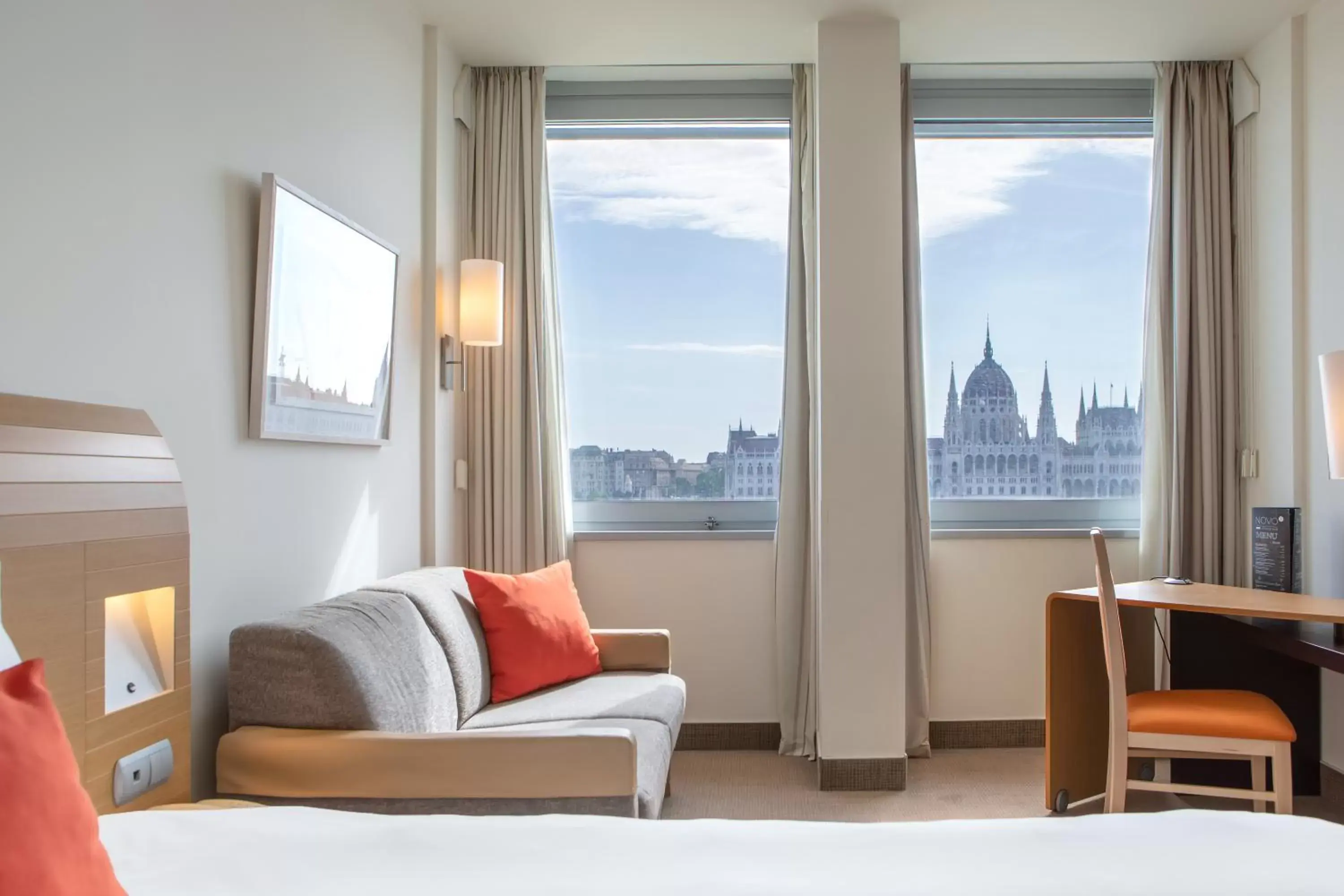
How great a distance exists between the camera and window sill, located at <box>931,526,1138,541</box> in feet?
13.0

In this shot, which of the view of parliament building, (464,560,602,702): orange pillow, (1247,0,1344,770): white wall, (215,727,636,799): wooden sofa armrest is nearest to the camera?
(215,727,636,799): wooden sofa armrest

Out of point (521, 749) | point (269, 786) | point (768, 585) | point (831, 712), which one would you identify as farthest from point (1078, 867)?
point (768, 585)

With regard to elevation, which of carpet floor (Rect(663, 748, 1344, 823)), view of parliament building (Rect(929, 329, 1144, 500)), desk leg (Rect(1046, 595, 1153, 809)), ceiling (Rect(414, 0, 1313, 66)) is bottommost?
carpet floor (Rect(663, 748, 1344, 823))

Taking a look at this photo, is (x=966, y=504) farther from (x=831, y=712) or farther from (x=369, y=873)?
(x=369, y=873)

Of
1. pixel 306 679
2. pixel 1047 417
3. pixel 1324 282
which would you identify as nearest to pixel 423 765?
pixel 306 679

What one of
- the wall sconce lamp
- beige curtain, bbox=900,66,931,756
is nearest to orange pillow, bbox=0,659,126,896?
the wall sconce lamp

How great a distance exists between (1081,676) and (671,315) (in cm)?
216

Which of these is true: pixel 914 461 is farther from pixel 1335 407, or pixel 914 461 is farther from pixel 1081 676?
pixel 1335 407

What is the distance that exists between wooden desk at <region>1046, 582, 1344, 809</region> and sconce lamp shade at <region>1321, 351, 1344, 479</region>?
45 cm

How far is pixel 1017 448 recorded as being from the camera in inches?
163

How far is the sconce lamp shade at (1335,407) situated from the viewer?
2.81 metres

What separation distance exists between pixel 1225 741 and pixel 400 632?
2285mm

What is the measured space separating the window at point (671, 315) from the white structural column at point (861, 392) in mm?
623

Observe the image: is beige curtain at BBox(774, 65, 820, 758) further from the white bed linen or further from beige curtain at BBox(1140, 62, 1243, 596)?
the white bed linen
